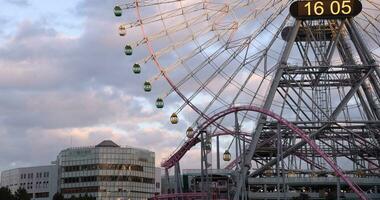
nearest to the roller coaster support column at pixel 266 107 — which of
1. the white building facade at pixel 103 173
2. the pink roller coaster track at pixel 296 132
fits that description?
the pink roller coaster track at pixel 296 132

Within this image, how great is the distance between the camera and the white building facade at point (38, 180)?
542 ft

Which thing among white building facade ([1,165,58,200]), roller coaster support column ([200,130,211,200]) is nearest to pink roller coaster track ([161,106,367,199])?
roller coaster support column ([200,130,211,200])

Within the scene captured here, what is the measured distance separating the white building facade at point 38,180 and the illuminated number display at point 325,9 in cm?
10193

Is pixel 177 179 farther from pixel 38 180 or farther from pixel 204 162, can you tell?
pixel 38 180

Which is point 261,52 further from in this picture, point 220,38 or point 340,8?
point 340,8

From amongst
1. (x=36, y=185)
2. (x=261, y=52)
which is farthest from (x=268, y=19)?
(x=36, y=185)

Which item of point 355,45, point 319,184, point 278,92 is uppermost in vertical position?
point 355,45

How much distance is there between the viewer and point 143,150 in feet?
556

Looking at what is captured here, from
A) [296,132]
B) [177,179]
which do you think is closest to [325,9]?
[296,132]

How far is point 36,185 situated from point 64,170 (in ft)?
39.7

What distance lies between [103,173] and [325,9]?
93313 mm

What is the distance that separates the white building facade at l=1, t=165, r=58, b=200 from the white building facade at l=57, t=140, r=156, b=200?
10.9 feet

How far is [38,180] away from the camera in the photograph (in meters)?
169

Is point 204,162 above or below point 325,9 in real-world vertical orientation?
below
